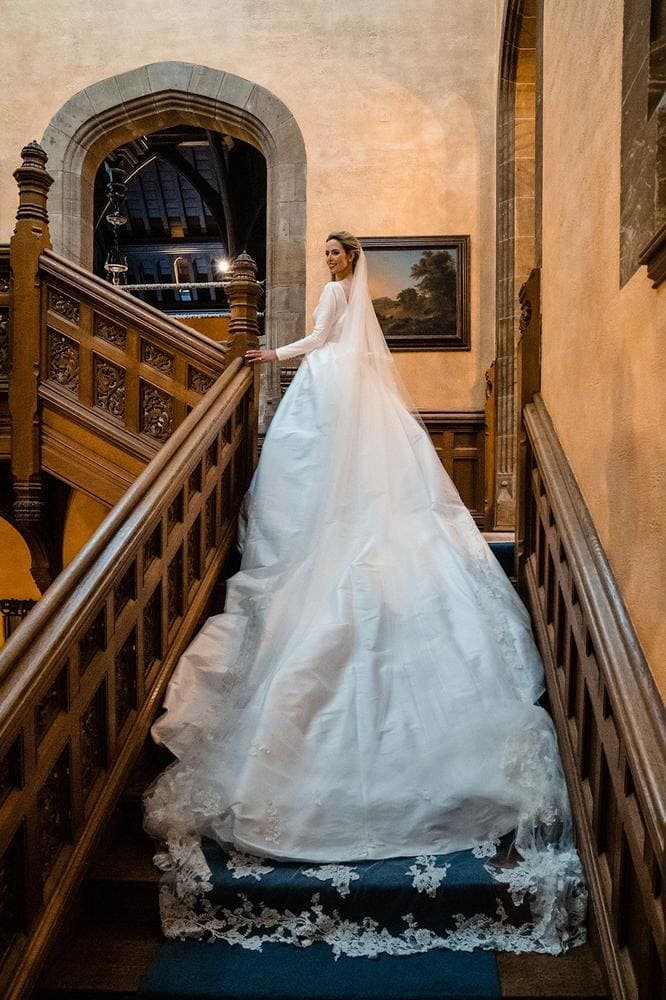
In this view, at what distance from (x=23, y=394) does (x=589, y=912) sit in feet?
11.7

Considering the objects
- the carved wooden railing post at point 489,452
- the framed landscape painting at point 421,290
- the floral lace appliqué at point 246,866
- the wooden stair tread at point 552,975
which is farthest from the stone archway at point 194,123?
the wooden stair tread at point 552,975

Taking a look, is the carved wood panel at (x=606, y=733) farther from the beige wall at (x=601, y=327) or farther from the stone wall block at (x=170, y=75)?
the stone wall block at (x=170, y=75)

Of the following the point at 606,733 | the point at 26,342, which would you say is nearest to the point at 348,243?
the point at 26,342

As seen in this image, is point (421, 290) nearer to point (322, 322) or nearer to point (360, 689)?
point (322, 322)

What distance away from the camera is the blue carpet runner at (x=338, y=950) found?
2.03m

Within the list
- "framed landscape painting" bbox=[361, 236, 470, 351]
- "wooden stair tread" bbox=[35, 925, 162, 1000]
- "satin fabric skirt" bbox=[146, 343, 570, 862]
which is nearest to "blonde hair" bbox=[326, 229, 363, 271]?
"satin fabric skirt" bbox=[146, 343, 570, 862]

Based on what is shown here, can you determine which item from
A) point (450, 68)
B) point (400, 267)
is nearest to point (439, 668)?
point (400, 267)

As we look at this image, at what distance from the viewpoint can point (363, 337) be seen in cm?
457

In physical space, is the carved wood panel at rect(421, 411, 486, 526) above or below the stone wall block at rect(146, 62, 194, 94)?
below

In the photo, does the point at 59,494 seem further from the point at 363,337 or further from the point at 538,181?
the point at 538,181

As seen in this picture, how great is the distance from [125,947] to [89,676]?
717 millimetres

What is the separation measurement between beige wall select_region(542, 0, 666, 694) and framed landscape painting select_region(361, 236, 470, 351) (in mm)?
3396

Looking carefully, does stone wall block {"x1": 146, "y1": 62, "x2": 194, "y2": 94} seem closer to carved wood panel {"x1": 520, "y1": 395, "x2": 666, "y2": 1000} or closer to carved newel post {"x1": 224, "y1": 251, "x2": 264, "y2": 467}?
carved newel post {"x1": 224, "y1": 251, "x2": 264, "y2": 467}

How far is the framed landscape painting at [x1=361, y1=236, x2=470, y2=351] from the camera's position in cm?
696
